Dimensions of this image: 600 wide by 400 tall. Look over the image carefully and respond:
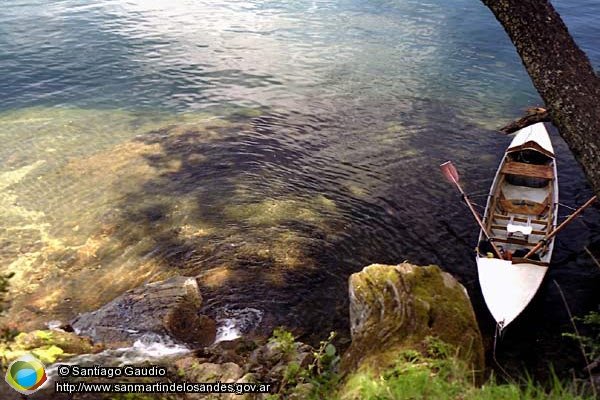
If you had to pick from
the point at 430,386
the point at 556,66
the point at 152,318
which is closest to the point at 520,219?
the point at 556,66

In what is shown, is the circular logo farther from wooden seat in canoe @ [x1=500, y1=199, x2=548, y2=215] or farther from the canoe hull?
wooden seat in canoe @ [x1=500, y1=199, x2=548, y2=215]

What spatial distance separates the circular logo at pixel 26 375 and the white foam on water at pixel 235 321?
3.14 metres

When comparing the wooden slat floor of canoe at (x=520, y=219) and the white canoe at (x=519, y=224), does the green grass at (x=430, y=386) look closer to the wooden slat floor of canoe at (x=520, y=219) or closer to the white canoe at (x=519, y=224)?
the white canoe at (x=519, y=224)

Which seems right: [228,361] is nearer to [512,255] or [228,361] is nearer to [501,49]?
[512,255]

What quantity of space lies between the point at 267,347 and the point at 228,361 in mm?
602

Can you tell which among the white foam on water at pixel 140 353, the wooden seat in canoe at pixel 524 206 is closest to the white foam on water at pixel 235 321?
the white foam on water at pixel 140 353

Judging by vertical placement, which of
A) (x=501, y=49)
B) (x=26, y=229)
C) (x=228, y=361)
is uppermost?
(x=501, y=49)

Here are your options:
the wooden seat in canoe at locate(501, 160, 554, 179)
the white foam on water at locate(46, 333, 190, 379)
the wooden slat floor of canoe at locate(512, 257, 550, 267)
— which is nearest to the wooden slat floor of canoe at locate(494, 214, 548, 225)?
the wooden seat in canoe at locate(501, 160, 554, 179)

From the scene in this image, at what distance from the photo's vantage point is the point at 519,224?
10430mm

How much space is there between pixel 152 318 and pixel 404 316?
4227 millimetres

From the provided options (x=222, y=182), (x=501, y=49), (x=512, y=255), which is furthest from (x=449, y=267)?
(x=501, y=49)

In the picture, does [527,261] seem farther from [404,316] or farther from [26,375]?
[26,375]

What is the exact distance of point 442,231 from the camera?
10.9 metres

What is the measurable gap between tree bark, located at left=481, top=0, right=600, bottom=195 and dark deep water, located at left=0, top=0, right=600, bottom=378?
177 inches
